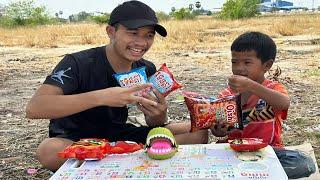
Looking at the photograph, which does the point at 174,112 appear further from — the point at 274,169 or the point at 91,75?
the point at 274,169

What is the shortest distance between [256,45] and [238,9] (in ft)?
127

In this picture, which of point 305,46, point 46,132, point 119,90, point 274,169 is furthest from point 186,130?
point 305,46

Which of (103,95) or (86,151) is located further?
(103,95)

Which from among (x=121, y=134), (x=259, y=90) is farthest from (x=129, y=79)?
(x=259, y=90)

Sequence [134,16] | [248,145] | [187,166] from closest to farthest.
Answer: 1. [187,166]
2. [248,145]
3. [134,16]

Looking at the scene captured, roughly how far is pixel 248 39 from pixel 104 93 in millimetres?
944

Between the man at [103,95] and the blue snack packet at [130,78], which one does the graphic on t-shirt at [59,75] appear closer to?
the man at [103,95]

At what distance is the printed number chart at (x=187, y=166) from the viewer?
5.67ft

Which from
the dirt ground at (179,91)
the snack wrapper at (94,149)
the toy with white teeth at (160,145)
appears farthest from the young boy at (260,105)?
the dirt ground at (179,91)

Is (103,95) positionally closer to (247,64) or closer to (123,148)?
(123,148)

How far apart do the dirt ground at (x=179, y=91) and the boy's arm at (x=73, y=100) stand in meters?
0.92

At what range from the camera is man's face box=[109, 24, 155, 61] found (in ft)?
7.99

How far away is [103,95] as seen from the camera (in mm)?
2080

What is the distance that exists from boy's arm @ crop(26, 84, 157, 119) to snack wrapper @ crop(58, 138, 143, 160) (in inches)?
7.3
